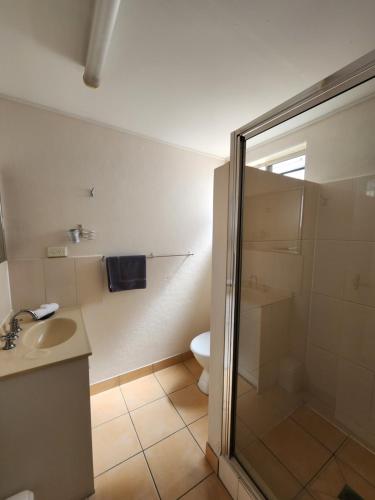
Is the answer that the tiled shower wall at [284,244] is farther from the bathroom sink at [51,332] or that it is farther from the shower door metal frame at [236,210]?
the bathroom sink at [51,332]

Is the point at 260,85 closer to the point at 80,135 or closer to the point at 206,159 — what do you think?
the point at 206,159

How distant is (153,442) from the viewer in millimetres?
1358

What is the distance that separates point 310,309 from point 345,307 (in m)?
0.22

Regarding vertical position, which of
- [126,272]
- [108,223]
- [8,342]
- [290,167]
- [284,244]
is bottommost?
[8,342]

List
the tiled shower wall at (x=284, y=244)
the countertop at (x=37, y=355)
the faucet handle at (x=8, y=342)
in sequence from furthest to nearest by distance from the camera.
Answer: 1. the tiled shower wall at (x=284, y=244)
2. the faucet handle at (x=8, y=342)
3. the countertop at (x=37, y=355)

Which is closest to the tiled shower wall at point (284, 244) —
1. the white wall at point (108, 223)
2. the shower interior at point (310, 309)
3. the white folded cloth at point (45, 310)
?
the shower interior at point (310, 309)

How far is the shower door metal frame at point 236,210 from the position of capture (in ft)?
2.28

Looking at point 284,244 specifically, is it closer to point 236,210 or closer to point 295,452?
point 236,210

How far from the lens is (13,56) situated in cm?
98

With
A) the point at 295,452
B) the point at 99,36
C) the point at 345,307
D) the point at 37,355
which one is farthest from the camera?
the point at 345,307

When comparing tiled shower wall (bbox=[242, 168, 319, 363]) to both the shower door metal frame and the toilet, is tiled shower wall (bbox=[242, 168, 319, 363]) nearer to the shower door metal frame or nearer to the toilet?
the shower door metal frame

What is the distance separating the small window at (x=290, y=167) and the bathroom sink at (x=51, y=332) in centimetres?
166

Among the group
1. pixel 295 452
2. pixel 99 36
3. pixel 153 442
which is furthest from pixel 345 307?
pixel 99 36

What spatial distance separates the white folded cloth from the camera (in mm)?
1291
